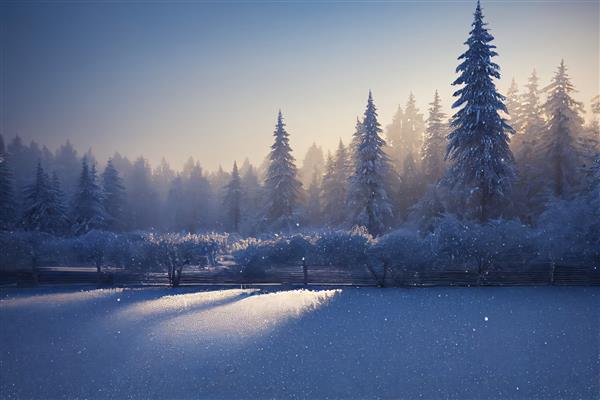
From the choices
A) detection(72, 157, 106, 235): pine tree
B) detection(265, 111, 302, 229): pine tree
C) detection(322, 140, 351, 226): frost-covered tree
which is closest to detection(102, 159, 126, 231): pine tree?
detection(72, 157, 106, 235): pine tree

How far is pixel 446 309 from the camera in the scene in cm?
1486

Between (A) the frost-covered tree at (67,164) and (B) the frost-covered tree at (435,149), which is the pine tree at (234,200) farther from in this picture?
(A) the frost-covered tree at (67,164)

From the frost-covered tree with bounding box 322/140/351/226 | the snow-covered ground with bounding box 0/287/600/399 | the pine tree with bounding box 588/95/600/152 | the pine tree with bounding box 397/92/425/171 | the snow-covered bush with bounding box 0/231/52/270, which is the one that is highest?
the pine tree with bounding box 397/92/425/171

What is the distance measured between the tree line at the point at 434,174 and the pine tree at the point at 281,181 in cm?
13

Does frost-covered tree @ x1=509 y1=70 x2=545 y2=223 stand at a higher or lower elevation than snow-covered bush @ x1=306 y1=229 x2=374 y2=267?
higher

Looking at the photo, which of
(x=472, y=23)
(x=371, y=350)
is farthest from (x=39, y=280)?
(x=472, y=23)

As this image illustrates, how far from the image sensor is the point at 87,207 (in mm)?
44812

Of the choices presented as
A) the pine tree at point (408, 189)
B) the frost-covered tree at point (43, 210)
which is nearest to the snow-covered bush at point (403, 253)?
the pine tree at point (408, 189)

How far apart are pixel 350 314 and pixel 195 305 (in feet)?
24.2

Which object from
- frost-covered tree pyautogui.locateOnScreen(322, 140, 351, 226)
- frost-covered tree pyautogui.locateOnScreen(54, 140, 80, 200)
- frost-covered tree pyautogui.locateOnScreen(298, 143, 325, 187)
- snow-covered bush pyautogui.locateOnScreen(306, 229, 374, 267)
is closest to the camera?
snow-covered bush pyautogui.locateOnScreen(306, 229, 374, 267)

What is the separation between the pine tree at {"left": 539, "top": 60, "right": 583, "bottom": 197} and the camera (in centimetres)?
3100

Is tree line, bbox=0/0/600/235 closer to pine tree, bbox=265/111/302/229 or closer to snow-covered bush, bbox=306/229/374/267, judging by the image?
pine tree, bbox=265/111/302/229

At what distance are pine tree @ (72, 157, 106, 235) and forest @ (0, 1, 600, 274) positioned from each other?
143 mm

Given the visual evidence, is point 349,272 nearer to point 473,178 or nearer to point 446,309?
point 446,309
